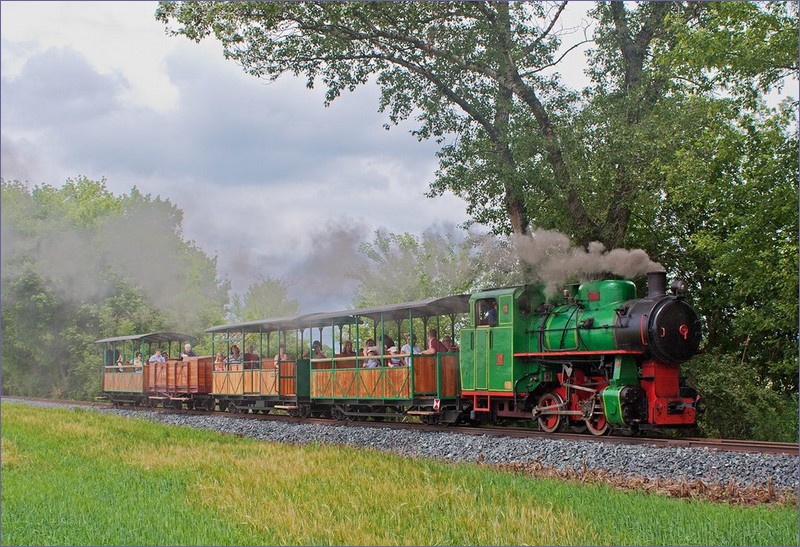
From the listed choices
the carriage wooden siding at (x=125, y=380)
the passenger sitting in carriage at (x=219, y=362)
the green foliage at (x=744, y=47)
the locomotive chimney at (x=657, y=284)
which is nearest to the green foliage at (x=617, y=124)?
the green foliage at (x=744, y=47)

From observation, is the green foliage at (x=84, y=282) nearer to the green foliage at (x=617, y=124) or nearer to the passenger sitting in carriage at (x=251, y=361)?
the passenger sitting in carriage at (x=251, y=361)

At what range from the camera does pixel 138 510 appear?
927 centimetres

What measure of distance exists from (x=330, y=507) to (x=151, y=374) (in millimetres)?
22620

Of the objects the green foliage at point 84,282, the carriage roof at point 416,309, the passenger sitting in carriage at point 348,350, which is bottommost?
the passenger sitting in carriage at point 348,350

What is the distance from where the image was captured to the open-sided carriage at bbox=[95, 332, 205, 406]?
27.6 metres

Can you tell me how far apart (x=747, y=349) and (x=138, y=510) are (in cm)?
1675

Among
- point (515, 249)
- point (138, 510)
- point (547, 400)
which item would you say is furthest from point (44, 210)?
point (138, 510)

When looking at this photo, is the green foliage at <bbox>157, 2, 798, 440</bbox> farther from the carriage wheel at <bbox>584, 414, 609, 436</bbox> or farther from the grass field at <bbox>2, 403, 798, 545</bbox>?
the grass field at <bbox>2, 403, 798, 545</bbox>

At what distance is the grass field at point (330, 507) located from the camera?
7.92 m

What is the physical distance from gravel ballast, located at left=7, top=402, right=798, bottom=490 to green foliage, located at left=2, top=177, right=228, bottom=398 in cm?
2457

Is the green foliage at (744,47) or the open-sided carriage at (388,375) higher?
the green foliage at (744,47)

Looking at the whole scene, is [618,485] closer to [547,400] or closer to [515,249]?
[547,400]

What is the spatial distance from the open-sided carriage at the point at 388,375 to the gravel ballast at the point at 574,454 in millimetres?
1061

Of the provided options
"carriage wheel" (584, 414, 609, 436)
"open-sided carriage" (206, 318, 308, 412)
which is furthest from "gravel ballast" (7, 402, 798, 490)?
"open-sided carriage" (206, 318, 308, 412)
